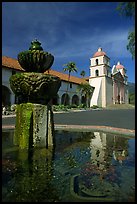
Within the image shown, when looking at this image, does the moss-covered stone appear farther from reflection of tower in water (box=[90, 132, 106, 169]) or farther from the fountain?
reflection of tower in water (box=[90, 132, 106, 169])

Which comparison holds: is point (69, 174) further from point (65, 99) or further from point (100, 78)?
point (100, 78)

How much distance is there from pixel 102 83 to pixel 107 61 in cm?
698

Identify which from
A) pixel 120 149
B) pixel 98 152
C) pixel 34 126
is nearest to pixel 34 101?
pixel 34 126

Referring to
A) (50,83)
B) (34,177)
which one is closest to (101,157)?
(34,177)

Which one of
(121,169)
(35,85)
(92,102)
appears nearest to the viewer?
(121,169)

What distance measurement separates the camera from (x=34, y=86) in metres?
5.06

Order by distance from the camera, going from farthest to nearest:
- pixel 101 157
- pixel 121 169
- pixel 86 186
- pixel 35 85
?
pixel 35 85 → pixel 101 157 → pixel 121 169 → pixel 86 186

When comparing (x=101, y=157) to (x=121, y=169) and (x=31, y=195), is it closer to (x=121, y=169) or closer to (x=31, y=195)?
(x=121, y=169)

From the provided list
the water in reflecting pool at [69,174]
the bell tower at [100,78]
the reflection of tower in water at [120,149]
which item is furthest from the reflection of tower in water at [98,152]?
the bell tower at [100,78]

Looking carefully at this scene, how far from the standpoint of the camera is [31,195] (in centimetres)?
259

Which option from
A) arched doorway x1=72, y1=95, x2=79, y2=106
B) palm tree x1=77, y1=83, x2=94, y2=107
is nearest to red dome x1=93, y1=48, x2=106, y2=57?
palm tree x1=77, y1=83, x2=94, y2=107

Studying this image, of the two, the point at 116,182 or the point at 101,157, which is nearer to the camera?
the point at 116,182

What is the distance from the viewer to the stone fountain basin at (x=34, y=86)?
Result: 16.6 feet

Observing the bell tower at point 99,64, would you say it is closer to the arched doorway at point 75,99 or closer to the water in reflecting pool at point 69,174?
the arched doorway at point 75,99
